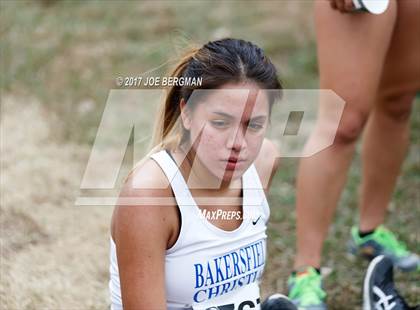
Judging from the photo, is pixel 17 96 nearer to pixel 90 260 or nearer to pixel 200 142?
pixel 90 260

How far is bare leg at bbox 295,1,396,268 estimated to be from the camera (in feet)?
7.88

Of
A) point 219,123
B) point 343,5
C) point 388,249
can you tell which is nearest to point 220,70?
point 219,123

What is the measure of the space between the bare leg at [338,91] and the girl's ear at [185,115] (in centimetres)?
63

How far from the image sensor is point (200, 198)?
Answer: 2021 millimetres

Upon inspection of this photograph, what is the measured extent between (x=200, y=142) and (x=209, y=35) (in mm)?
3566

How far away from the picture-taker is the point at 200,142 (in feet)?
6.33

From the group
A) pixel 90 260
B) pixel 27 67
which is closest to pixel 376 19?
pixel 90 260

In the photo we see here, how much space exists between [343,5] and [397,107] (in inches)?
22.0

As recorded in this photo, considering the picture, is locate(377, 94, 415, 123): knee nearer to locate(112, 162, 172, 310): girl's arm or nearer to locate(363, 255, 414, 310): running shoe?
locate(363, 255, 414, 310): running shoe

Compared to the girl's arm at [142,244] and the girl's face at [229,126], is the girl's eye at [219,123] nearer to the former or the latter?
the girl's face at [229,126]

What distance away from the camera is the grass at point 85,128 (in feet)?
9.30

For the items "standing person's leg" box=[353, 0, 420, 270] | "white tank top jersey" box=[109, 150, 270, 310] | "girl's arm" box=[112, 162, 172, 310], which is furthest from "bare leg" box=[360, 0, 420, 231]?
"girl's arm" box=[112, 162, 172, 310]

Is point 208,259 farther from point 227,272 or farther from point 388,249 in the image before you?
point 388,249

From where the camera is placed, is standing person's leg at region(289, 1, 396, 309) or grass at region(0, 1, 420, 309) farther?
grass at region(0, 1, 420, 309)
